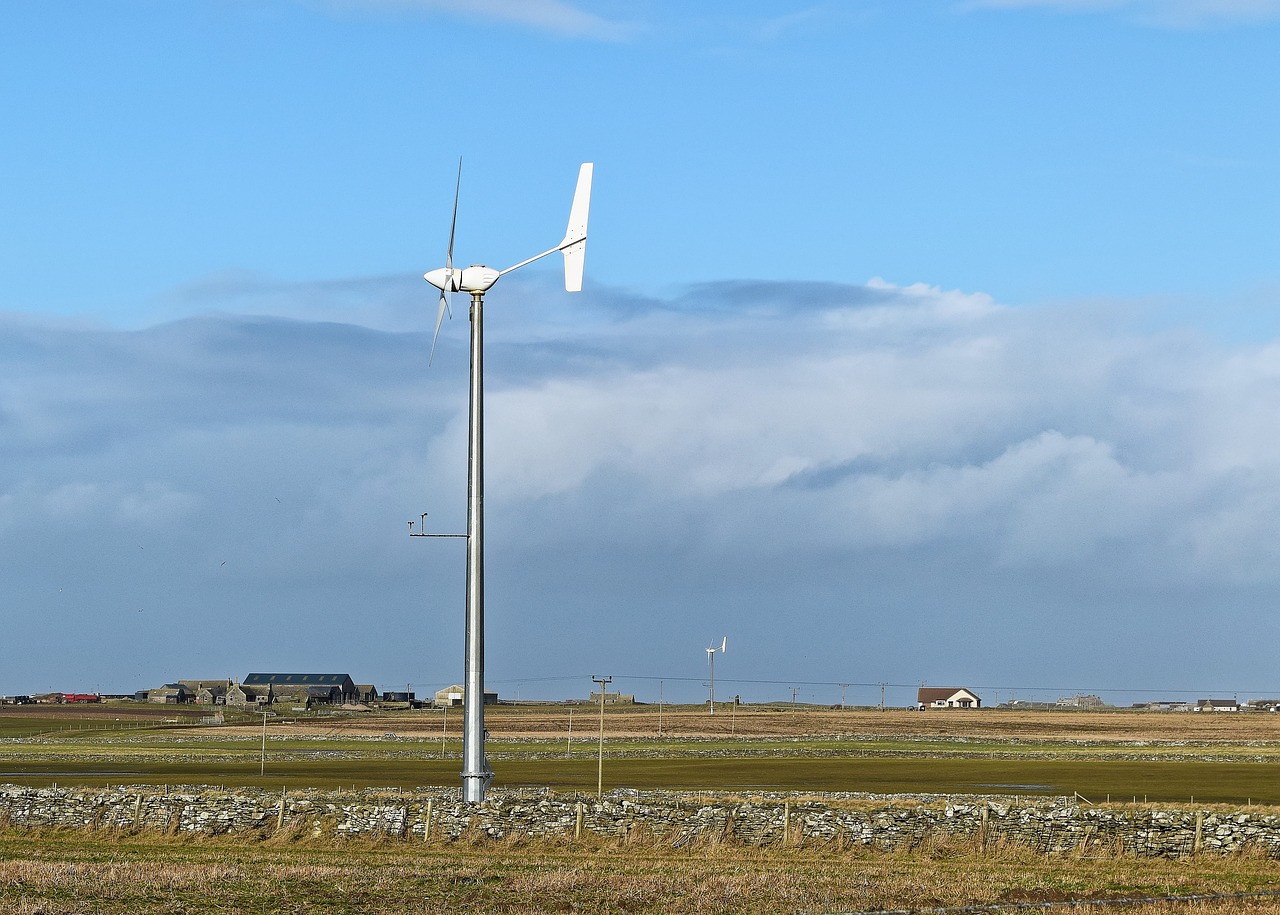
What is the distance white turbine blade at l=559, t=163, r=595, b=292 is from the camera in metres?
48.7

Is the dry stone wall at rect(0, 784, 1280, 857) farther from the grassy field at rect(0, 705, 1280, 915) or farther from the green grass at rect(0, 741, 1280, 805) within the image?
the green grass at rect(0, 741, 1280, 805)

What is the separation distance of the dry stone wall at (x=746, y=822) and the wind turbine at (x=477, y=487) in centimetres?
175

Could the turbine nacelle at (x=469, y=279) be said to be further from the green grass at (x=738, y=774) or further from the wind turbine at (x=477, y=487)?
the green grass at (x=738, y=774)

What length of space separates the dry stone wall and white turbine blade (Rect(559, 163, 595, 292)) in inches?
662

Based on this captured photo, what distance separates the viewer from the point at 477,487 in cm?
4781

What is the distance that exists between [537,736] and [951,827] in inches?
4953

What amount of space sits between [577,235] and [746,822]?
64.1 feet

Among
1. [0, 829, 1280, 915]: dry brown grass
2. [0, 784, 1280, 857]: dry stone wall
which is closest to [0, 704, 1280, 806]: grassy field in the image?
[0, 784, 1280, 857]: dry stone wall

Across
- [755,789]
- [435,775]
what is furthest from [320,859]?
[435,775]

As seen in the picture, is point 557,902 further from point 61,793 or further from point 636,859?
point 61,793

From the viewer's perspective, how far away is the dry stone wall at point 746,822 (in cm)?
4603

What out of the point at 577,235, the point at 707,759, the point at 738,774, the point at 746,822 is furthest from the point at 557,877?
the point at 707,759

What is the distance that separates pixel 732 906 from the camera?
108ft

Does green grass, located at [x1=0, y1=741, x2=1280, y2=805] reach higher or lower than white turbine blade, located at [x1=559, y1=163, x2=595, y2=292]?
lower
